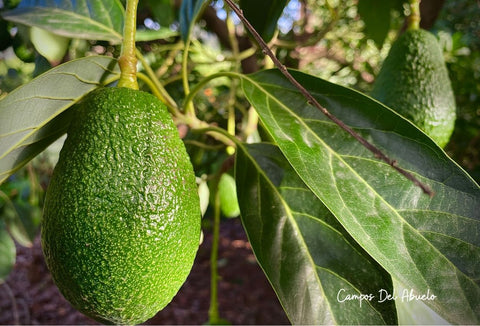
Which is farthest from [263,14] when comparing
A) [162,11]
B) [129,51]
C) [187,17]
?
[162,11]

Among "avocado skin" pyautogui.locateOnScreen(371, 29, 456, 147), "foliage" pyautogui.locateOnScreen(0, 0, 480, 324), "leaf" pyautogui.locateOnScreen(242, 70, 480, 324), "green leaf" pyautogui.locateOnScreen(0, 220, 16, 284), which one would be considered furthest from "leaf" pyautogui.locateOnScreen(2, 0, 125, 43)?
"green leaf" pyautogui.locateOnScreen(0, 220, 16, 284)

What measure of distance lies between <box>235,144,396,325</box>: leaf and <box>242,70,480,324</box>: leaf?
13 centimetres

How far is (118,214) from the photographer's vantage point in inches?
20.6

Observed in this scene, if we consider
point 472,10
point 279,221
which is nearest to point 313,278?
point 279,221

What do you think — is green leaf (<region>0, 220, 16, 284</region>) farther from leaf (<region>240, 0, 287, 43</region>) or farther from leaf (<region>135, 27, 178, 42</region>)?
leaf (<region>240, 0, 287, 43</region>)

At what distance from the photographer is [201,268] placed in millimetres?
3234

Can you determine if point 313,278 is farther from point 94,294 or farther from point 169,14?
point 169,14

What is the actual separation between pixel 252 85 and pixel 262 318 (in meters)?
2.13

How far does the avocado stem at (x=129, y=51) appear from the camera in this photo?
590 mm

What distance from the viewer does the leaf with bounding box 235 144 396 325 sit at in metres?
0.66

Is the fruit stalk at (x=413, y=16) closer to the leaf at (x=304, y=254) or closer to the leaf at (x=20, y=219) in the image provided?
the leaf at (x=304, y=254)

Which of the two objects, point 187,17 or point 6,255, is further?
point 6,255

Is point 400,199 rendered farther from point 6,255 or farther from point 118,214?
point 6,255

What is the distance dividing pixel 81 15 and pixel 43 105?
24 cm
